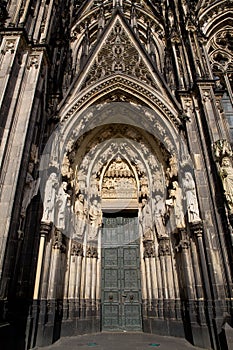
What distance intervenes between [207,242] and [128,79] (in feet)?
20.1

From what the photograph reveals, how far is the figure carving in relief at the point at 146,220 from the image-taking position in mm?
8094

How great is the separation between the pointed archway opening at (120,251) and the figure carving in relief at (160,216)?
1.03 metres

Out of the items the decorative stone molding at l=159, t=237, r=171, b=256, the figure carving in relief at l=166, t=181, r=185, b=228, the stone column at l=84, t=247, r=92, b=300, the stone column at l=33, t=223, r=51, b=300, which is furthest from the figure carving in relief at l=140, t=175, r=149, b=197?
the stone column at l=33, t=223, r=51, b=300

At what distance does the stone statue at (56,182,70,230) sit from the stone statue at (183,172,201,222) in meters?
3.49

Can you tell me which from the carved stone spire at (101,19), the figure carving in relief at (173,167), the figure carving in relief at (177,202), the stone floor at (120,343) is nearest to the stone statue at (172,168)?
the figure carving in relief at (173,167)

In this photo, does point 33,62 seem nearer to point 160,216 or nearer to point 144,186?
point 144,186

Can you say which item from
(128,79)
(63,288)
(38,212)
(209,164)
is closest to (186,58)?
(128,79)

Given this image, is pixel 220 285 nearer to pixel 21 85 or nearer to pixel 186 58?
pixel 21 85

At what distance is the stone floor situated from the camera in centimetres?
510

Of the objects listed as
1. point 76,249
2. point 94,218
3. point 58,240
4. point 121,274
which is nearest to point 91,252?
Answer: point 76,249

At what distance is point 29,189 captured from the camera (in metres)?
5.91

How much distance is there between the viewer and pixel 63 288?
6949 mm

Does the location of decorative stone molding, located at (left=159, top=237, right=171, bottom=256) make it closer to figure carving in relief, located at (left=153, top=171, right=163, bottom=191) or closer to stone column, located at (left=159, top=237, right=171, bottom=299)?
stone column, located at (left=159, top=237, right=171, bottom=299)

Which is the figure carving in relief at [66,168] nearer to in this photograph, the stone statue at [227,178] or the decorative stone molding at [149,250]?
the decorative stone molding at [149,250]
